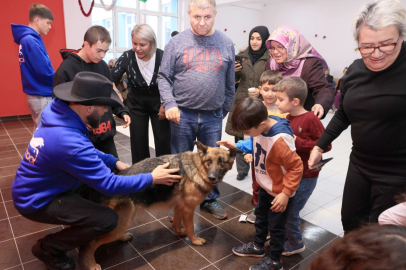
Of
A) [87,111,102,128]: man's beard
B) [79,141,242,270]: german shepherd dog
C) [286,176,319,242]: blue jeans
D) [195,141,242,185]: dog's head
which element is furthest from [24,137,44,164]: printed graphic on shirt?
[286,176,319,242]: blue jeans

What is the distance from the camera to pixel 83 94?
184 centimetres

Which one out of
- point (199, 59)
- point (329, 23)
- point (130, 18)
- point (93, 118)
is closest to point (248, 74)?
point (199, 59)

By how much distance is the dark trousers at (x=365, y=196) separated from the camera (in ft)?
5.14

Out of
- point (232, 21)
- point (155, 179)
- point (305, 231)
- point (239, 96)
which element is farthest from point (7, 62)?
point (232, 21)

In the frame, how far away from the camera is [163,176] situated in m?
2.17

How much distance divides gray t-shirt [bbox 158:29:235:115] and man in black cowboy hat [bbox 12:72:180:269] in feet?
2.68

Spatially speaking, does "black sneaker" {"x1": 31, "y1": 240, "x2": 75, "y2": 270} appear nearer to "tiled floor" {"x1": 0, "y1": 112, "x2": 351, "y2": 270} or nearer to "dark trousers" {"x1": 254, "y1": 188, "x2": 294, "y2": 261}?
"tiled floor" {"x1": 0, "y1": 112, "x2": 351, "y2": 270}

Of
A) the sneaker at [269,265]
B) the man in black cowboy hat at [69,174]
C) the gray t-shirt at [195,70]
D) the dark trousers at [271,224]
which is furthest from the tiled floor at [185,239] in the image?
the gray t-shirt at [195,70]

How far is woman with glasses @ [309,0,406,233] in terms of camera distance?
4.66 feet

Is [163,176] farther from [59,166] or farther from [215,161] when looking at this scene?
[59,166]

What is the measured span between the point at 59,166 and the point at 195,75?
1.42 m

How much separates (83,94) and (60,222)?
0.96m

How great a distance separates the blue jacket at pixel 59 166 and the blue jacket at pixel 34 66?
88.8 inches

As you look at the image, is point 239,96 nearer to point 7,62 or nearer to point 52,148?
point 52,148
